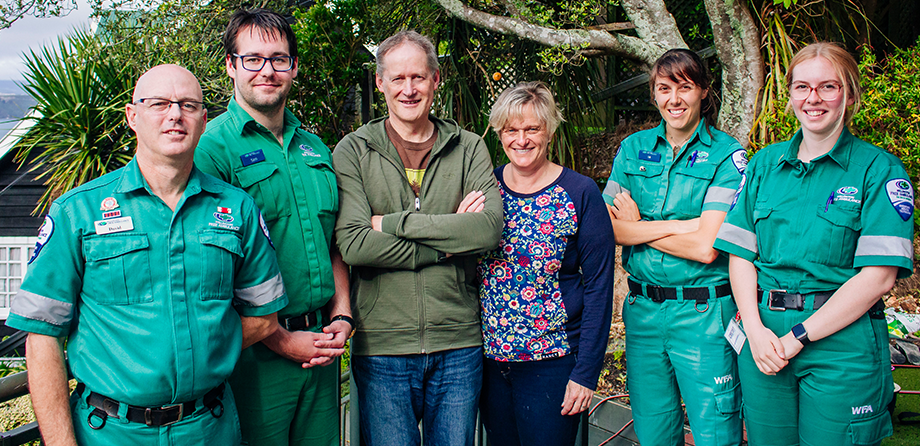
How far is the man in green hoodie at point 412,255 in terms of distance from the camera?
1919mm

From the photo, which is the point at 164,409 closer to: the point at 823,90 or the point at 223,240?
the point at 223,240

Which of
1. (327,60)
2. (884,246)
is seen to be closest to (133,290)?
(884,246)

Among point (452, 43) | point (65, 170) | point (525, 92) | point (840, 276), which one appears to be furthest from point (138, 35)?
point (840, 276)

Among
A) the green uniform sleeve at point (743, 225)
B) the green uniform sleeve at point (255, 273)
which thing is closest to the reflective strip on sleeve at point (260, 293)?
the green uniform sleeve at point (255, 273)

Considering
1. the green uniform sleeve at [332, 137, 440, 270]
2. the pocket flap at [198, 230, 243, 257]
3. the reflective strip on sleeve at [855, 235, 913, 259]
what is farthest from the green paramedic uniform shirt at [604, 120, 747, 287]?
the pocket flap at [198, 230, 243, 257]

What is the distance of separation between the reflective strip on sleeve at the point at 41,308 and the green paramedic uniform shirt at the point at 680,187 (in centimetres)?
182

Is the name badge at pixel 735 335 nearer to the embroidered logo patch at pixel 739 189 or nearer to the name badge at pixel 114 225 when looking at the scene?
the embroidered logo patch at pixel 739 189

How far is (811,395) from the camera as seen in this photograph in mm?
1847

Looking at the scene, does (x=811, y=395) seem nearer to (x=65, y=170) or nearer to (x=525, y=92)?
(x=525, y=92)

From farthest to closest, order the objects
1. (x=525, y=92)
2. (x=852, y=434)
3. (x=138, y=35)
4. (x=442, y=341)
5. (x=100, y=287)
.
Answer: (x=138, y=35)
(x=525, y=92)
(x=442, y=341)
(x=852, y=434)
(x=100, y=287)

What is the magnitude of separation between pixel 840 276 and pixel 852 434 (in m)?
0.47

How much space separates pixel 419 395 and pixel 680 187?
3.99ft

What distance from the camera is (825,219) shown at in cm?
181

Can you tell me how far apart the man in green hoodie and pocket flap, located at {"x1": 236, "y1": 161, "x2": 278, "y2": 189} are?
0.25 m
